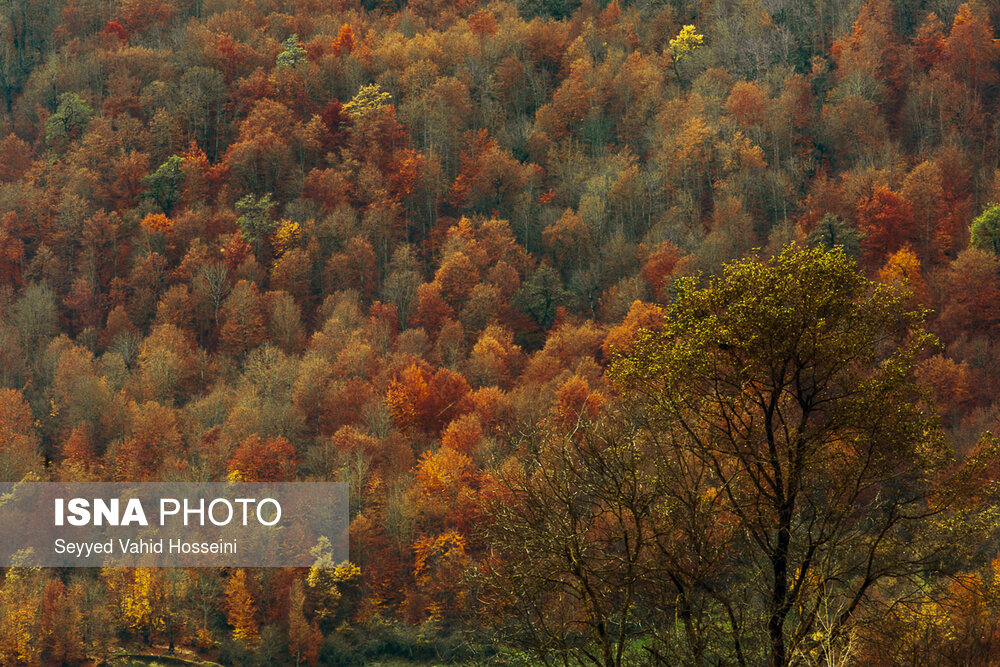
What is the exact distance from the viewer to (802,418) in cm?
1942

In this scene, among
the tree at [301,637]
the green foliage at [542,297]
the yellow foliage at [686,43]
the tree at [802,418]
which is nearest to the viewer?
the tree at [802,418]

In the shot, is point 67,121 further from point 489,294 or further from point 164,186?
point 489,294

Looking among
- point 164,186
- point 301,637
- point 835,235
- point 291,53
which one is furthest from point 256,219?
point 835,235

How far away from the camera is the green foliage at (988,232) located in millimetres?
86438

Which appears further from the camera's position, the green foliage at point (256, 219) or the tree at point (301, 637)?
the green foliage at point (256, 219)

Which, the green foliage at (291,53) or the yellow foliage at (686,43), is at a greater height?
the green foliage at (291,53)

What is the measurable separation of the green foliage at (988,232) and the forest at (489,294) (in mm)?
225

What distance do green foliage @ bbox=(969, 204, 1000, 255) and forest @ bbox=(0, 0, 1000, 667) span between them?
23 cm

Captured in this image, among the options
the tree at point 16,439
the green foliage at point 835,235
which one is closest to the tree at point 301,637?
the tree at point 16,439

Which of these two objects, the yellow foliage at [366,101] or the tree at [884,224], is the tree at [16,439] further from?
the tree at [884,224]

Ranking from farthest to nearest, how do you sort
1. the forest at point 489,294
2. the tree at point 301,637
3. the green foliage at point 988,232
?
1. the green foliage at point 988,232
2. the tree at point 301,637
3. the forest at point 489,294

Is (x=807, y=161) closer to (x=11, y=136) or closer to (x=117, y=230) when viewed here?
(x=117, y=230)

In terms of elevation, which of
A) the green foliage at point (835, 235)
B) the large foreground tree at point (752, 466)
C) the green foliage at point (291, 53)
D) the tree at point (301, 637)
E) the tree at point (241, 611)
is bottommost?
the large foreground tree at point (752, 466)

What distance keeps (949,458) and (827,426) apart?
83.3 inches
